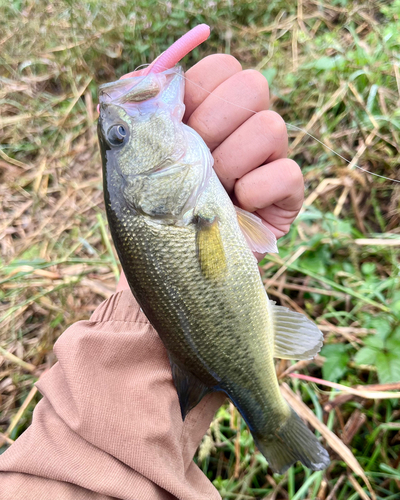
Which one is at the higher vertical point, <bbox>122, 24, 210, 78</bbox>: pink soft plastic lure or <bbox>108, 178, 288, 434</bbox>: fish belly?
<bbox>122, 24, 210, 78</bbox>: pink soft plastic lure

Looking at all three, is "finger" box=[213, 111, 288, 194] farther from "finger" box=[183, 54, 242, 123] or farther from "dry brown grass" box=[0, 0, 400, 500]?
"dry brown grass" box=[0, 0, 400, 500]

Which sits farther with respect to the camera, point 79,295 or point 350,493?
point 79,295

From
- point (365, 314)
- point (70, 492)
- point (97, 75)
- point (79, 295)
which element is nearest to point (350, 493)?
point (365, 314)

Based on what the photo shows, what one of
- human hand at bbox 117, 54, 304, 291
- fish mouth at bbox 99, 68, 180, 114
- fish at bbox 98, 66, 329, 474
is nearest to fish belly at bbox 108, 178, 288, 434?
fish at bbox 98, 66, 329, 474

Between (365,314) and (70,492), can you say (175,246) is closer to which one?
(70,492)

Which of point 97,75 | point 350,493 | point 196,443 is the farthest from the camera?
point 97,75

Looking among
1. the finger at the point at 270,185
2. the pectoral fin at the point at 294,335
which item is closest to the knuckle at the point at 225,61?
the finger at the point at 270,185
